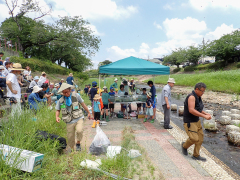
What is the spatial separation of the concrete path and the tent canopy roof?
6.99 feet

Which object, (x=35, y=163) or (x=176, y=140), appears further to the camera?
(x=176, y=140)

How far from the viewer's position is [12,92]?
14.8 ft

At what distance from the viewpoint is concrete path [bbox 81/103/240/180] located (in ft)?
10.5

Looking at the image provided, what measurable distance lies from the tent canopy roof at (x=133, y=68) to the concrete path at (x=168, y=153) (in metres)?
2.13

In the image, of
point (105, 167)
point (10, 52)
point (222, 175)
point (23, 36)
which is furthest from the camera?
point (23, 36)

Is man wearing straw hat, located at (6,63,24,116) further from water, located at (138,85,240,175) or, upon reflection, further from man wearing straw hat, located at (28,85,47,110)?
water, located at (138,85,240,175)

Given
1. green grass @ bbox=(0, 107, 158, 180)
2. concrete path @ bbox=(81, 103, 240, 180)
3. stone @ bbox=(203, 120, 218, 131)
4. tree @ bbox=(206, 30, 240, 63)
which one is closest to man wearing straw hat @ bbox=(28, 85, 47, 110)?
green grass @ bbox=(0, 107, 158, 180)

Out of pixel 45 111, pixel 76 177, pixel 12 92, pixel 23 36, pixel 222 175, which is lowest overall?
pixel 222 175

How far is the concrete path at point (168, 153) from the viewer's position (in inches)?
126

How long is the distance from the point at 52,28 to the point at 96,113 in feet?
58.7

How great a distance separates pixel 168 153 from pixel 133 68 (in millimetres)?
3870

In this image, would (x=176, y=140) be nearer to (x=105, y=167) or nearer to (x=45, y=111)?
(x=105, y=167)

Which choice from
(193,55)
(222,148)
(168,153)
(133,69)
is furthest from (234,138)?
(193,55)

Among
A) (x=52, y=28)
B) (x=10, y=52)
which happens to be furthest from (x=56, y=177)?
(x=52, y=28)
